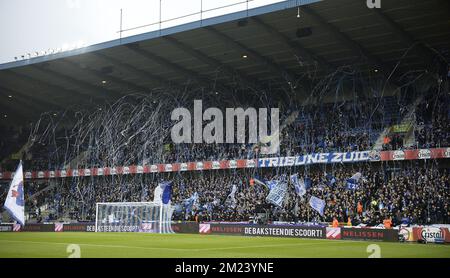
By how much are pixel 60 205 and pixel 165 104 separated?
15.2 m

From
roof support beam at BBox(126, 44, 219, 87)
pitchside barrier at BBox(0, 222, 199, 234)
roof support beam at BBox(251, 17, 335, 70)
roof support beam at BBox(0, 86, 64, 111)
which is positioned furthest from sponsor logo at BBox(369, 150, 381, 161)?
roof support beam at BBox(0, 86, 64, 111)

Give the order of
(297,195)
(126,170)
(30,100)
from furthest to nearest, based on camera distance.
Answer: (30,100) < (126,170) < (297,195)

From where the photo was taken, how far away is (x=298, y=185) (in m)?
41.8

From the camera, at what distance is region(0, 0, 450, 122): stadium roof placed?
38344mm

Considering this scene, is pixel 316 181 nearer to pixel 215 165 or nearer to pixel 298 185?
pixel 298 185

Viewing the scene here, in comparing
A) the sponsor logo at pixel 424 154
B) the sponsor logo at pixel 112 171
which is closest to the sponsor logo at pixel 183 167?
the sponsor logo at pixel 112 171

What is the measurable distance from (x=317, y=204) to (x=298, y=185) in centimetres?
324

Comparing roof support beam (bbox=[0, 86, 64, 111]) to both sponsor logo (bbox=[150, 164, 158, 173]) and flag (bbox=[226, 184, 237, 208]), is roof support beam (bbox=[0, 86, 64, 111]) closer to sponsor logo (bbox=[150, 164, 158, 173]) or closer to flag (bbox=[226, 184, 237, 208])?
sponsor logo (bbox=[150, 164, 158, 173])

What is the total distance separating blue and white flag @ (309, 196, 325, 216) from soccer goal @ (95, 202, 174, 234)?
10.5m

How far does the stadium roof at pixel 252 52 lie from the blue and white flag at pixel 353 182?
9.94 metres

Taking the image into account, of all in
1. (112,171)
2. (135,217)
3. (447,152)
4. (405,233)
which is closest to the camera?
(405,233)

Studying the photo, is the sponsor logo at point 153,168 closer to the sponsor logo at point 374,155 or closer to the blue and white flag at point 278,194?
the blue and white flag at point 278,194

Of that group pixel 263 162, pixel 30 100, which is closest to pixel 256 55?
pixel 263 162
